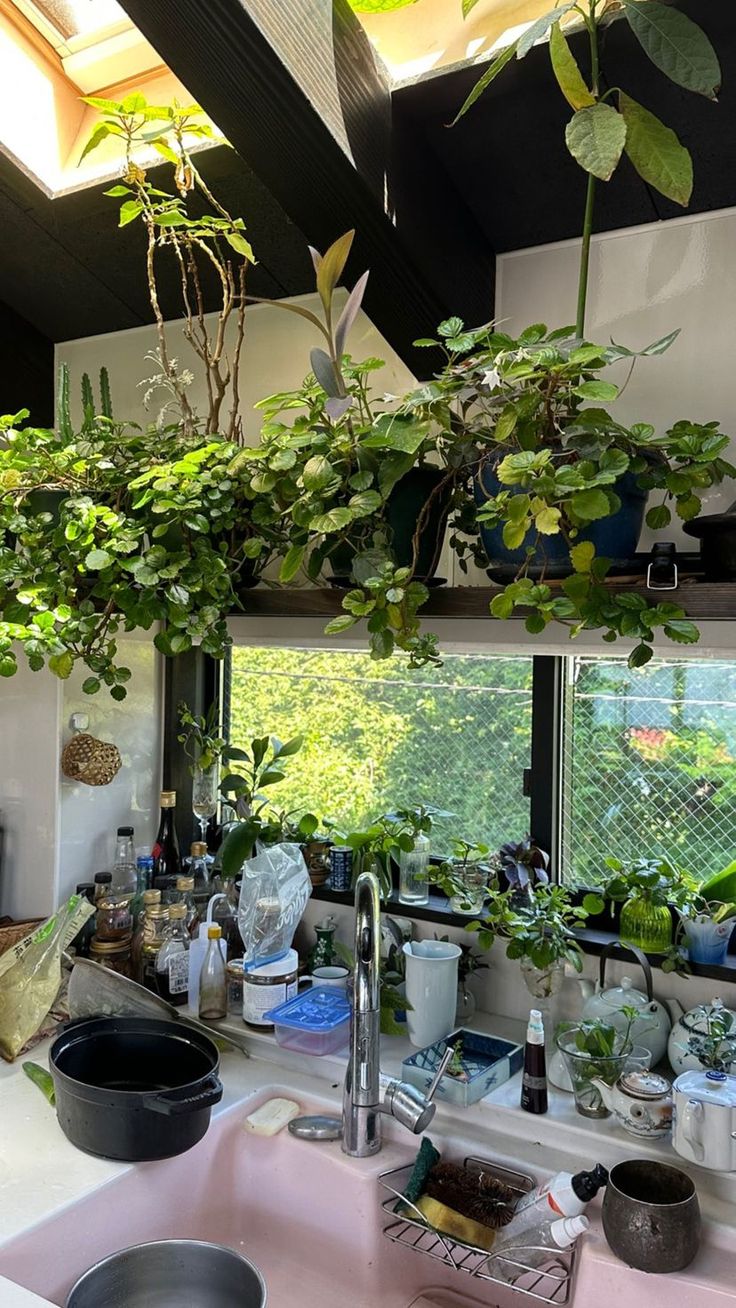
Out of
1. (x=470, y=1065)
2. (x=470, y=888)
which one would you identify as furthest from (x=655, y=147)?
(x=470, y=1065)

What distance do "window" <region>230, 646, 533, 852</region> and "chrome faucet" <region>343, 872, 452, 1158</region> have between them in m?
0.43

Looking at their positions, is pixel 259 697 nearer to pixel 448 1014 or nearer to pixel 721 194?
pixel 448 1014

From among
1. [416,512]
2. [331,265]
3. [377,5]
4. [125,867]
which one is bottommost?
[125,867]

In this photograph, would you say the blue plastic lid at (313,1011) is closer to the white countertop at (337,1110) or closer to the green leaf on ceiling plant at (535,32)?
the white countertop at (337,1110)

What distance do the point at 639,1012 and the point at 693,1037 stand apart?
0.09m

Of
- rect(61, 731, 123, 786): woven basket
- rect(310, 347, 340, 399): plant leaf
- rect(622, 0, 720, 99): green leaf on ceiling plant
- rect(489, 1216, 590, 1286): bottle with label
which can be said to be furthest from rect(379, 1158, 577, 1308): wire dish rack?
rect(622, 0, 720, 99): green leaf on ceiling plant

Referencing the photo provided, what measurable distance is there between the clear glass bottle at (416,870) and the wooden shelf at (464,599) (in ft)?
1.74

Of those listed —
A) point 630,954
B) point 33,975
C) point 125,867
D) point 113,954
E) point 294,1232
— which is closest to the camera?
point 294,1232

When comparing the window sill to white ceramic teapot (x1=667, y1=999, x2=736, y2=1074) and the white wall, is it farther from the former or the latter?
the white wall

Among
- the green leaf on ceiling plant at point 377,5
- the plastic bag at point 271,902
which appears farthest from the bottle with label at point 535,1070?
the green leaf on ceiling plant at point 377,5

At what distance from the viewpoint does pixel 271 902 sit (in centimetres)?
167

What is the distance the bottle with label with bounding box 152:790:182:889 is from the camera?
190 cm

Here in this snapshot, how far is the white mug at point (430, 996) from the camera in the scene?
1501 millimetres

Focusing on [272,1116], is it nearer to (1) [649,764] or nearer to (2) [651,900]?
(2) [651,900]
